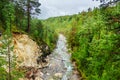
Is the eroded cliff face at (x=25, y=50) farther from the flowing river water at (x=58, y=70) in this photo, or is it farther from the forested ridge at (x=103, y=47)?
the forested ridge at (x=103, y=47)

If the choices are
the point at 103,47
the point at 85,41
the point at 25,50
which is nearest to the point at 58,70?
the point at 85,41

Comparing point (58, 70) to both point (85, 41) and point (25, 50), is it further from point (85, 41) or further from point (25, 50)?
point (25, 50)

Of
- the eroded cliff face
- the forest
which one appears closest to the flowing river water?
the forest

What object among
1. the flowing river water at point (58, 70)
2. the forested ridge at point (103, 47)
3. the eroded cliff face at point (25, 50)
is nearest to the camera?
the forested ridge at point (103, 47)

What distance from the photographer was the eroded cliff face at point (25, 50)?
4528 centimetres

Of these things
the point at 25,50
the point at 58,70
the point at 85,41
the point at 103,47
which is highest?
the point at 103,47

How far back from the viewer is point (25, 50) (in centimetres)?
4828

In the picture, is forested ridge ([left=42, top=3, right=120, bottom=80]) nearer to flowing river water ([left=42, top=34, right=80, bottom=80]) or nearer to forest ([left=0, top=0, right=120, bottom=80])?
forest ([left=0, top=0, right=120, bottom=80])

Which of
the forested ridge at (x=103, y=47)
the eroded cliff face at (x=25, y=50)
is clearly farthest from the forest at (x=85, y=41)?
the eroded cliff face at (x=25, y=50)

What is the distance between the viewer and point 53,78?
4978cm

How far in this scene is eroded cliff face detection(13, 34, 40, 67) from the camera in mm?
45284

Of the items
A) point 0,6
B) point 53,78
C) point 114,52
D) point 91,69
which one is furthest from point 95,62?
point 114,52

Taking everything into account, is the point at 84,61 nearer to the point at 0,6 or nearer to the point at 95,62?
the point at 95,62

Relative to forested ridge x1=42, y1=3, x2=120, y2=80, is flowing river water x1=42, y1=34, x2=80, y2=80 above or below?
below
